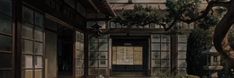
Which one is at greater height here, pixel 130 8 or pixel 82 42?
pixel 130 8

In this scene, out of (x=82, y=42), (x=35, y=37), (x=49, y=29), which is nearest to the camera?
(x=35, y=37)

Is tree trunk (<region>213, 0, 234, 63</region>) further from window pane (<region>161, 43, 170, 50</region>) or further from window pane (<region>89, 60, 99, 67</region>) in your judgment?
window pane (<region>89, 60, 99, 67</region>)

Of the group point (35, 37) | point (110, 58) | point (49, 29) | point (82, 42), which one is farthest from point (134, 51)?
point (35, 37)

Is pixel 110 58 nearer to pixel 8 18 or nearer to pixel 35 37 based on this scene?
pixel 35 37

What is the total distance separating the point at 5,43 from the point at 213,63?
11.8 m

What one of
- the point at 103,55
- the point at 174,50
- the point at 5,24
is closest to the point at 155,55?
the point at 174,50

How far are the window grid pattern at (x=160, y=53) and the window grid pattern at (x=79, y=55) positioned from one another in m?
5.78

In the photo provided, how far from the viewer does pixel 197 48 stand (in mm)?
29328

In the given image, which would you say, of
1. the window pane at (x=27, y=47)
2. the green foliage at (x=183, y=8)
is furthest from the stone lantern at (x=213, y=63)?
the window pane at (x=27, y=47)

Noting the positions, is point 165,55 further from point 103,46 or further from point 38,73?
point 38,73

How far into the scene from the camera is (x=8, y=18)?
9.59 meters

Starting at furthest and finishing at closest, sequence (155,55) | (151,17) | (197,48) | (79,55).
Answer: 1. (155,55)
2. (197,48)
3. (151,17)
4. (79,55)

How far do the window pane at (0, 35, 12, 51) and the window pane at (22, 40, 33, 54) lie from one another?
1002mm

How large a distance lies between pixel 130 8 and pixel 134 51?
4.87m
